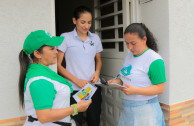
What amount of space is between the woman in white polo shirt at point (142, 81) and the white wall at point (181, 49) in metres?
0.56

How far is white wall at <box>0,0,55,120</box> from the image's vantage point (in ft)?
5.40

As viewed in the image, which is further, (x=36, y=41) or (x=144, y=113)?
(x=144, y=113)

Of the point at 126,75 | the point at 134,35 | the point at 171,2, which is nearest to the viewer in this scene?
the point at 134,35

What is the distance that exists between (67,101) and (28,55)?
0.46 metres

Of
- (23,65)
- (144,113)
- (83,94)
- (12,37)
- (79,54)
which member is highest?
(12,37)

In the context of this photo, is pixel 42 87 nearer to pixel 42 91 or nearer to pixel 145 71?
pixel 42 91

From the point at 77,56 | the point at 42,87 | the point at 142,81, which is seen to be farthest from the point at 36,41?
the point at 142,81

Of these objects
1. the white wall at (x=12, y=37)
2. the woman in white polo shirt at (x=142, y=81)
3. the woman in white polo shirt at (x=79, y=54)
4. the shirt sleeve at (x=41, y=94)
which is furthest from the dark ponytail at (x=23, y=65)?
the woman in white polo shirt at (x=142, y=81)

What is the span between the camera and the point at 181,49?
2227 millimetres

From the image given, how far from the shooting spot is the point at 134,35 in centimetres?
164

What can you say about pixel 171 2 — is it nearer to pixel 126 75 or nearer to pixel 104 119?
pixel 126 75

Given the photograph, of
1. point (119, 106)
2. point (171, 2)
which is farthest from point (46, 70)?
point (171, 2)

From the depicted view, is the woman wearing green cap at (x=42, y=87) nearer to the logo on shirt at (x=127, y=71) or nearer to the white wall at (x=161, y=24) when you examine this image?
the logo on shirt at (x=127, y=71)

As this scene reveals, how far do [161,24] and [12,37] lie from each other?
1620 mm
